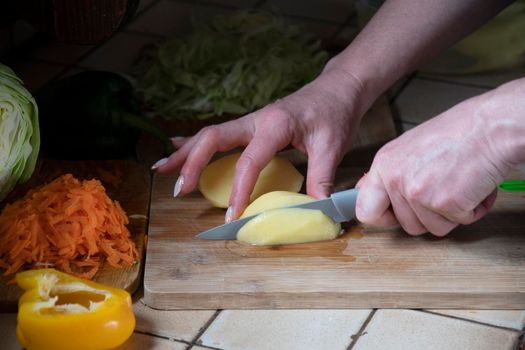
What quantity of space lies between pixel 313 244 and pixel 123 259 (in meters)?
0.35

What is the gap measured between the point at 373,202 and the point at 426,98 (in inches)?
35.6

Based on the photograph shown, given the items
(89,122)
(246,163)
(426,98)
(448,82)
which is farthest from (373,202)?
(448,82)

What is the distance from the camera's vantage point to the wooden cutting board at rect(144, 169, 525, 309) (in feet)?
5.37

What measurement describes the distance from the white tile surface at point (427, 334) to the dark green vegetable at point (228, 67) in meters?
0.85

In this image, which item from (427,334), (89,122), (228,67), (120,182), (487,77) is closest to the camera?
(427,334)

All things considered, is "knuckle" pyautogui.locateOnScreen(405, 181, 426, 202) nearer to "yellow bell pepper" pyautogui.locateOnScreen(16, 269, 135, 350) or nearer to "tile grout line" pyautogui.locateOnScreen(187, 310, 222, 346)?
"tile grout line" pyautogui.locateOnScreen(187, 310, 222, 346)

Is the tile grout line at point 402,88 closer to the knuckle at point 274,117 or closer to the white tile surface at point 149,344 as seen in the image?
the knuckle at point 274,117

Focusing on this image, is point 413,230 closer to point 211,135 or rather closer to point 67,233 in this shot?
point 211,135

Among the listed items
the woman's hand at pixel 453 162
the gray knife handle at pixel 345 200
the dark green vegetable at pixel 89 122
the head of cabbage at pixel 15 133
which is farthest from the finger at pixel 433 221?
the head of cabbage at pixel 15 133

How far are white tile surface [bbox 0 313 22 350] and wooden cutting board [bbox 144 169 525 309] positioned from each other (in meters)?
0.23

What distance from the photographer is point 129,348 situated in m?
1.55

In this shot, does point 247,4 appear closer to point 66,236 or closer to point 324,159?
point 324,159

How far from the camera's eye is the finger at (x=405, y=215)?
1.63 metres

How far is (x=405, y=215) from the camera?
5.47 feet
